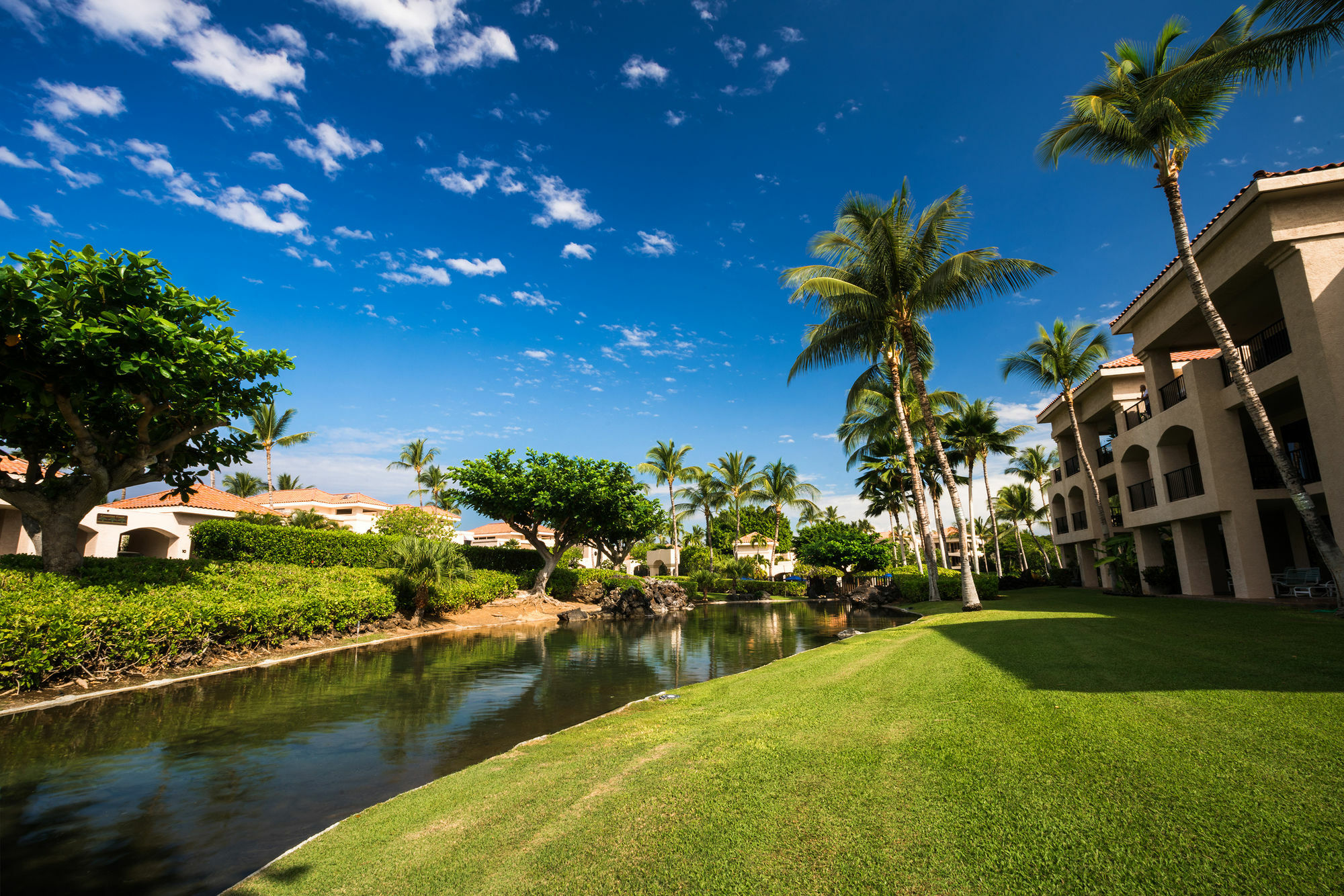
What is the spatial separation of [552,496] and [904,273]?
19424mm

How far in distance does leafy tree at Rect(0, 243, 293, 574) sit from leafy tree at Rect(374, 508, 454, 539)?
22942 millimetres

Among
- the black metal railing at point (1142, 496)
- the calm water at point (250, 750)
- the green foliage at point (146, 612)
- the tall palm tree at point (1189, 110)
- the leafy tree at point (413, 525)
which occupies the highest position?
the tall palm tree at point (1189, 110)

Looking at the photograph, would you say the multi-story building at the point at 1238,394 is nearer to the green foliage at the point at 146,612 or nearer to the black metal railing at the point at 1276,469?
the black metal railing at the point at 1276,469

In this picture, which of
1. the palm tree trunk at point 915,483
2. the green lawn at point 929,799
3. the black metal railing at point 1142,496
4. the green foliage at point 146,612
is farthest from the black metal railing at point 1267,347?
the green foliage at point 146,612

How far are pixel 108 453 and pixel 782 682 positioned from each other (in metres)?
14.3

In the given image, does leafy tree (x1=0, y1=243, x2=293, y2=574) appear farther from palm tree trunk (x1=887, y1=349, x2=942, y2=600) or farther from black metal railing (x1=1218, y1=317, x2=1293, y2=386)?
black metal railing (x1=1218, y1=317, x2=1293, y2=386)

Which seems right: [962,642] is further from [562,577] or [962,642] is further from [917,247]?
[562,577]

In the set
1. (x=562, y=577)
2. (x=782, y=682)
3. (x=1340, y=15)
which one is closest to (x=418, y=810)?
(x=782, y=682)

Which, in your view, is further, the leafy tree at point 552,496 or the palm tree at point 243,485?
the palm tree at point 243,485

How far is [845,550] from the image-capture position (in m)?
37.3

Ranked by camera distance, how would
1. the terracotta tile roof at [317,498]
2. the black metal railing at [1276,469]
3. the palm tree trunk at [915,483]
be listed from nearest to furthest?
the black metal railing at [1276,469], the palm tree trunk at [915,483], the terracotta tile roof at [317,498]

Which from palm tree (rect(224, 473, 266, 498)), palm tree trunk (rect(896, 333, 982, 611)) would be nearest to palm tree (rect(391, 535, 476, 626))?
palm tree trunk (rect(896, 333, 982, 611))

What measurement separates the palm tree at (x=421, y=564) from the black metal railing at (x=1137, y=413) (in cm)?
2481

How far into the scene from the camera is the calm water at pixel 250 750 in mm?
4465
